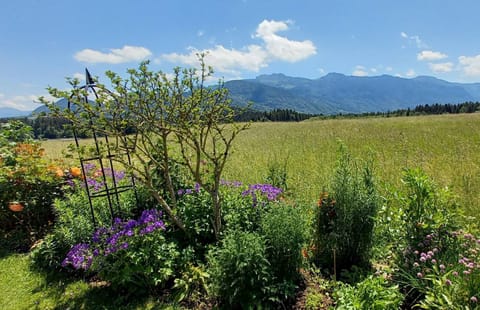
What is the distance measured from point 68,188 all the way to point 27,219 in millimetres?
861

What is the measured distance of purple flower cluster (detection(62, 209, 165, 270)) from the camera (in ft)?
9.23

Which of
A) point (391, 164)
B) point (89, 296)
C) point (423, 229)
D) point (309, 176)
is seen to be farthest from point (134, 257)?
point (391, 164)

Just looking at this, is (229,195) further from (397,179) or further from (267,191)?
(397,179)

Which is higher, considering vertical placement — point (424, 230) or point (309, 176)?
point (424, 230)

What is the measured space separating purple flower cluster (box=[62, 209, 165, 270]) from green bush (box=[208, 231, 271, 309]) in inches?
32.9

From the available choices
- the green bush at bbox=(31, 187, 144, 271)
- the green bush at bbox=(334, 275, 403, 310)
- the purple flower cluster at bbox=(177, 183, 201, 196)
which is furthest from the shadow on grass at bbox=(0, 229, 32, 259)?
the green bush at bbox=(334, 275, 403, 310)

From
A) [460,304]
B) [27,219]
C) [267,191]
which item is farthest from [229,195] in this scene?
[27,219]

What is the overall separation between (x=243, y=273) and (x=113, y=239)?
4.63 ft

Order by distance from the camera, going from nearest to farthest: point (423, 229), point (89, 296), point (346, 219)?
point (423, 229)
point (346, 219)
point (89, 296)

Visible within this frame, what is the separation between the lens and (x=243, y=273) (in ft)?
7.94

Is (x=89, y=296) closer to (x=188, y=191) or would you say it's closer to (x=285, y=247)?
(x=188, y=191)

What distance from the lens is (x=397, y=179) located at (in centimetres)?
583

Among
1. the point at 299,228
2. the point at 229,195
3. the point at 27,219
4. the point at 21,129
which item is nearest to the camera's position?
the point at 299,228

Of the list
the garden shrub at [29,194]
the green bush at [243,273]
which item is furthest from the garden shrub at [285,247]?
the garden shrub at [29,194]
